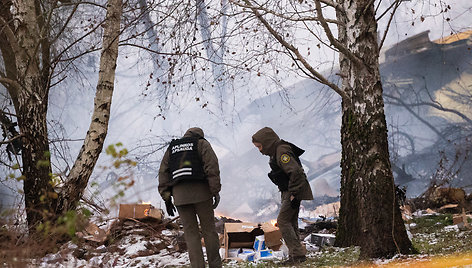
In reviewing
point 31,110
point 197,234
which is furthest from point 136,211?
point 197,234

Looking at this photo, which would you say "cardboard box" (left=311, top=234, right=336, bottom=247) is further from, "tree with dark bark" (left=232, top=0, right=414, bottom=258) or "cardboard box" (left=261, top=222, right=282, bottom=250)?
"tree with dark bark" (left=232, top=0, right=414, bottom=258)

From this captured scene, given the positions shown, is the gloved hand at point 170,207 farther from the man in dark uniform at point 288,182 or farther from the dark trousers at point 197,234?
the man in dark uniform at point 288,182

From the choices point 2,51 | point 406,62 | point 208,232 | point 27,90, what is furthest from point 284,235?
point 406,62

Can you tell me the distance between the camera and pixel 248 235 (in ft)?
22.4

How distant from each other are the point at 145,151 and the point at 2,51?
4.28 m

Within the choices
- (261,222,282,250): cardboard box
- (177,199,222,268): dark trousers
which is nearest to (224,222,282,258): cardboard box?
(261,222,282,250): cardboard box

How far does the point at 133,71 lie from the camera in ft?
50.7

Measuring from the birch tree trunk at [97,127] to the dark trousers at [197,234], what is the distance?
2.42m

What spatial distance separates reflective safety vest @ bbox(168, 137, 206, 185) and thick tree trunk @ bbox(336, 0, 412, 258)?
1.88m

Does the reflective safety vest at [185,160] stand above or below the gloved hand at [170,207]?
above

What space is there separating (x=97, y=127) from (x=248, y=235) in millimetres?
2656

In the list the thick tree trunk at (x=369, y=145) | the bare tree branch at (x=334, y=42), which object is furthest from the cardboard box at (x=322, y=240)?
the bare tree branch at (x=334, y=42)

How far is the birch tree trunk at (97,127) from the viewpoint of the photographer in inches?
272

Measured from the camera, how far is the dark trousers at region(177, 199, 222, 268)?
200 inches
